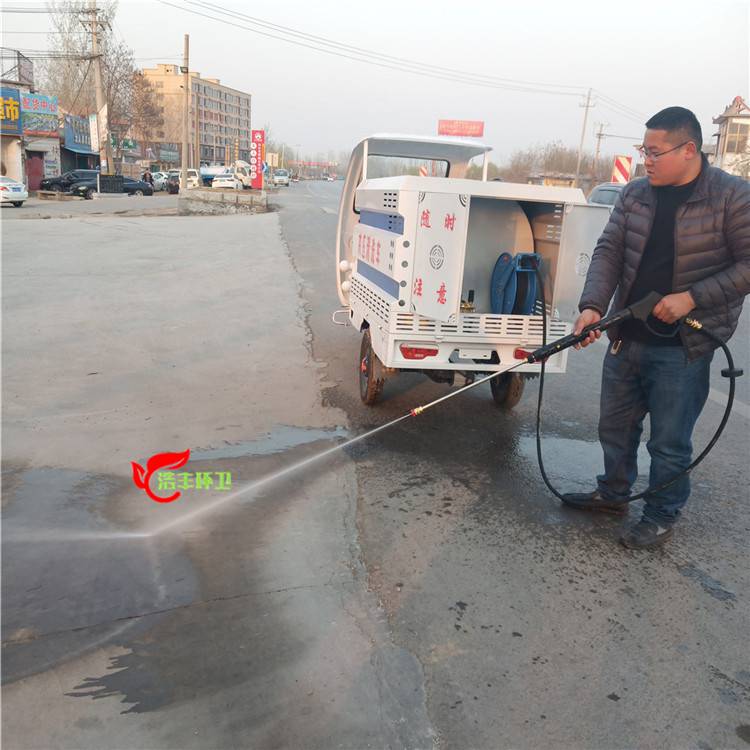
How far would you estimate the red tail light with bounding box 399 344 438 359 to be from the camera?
4969 mm

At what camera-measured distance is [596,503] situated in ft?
13.7

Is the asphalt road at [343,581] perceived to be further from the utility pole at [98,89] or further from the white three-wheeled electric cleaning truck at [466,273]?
the utility pole at [98,89]

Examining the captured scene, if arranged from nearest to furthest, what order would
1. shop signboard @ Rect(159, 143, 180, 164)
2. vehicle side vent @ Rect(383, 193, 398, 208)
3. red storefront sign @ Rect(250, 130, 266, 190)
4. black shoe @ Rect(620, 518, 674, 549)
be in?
Result: 1. black shoe @ Rect(620, 518, 674, 549)
2. vehicle side vent @ Rect(383, 193, 398, 208)
3. red storefront sign @ Rect(250, 130, 266, 190)
4. shop signboard @ Rect(159, 143, 180, 164)

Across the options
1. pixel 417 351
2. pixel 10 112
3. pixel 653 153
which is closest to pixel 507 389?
pixel 417 351

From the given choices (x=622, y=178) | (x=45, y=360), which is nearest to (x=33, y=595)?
(x=45, y=360)

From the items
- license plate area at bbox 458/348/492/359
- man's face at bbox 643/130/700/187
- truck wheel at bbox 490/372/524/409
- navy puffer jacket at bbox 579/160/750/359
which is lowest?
truck wheel at bbox 490/372/524/409

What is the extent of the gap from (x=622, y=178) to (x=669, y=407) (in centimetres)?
1695

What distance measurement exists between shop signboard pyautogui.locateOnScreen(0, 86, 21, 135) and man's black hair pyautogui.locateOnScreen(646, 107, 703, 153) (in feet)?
147

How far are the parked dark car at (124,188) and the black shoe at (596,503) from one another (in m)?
40.4

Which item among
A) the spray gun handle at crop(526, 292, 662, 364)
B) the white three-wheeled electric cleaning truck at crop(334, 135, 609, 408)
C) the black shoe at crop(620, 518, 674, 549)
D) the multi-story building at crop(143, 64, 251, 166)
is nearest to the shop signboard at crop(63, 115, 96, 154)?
the white three-wheeled electric cleaning truck at crop(334, 135, 609, 408)

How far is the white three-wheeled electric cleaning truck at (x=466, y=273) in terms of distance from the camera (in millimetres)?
4609

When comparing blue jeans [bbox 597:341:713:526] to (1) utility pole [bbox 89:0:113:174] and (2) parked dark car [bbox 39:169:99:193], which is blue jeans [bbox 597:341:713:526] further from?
(2) parked dark car [bbox 39:169:99:193]

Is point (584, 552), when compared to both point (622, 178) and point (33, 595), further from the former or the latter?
point (622, 178)

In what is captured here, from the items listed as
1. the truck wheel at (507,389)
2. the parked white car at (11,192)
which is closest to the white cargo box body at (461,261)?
the truck wheel at (507,389)
